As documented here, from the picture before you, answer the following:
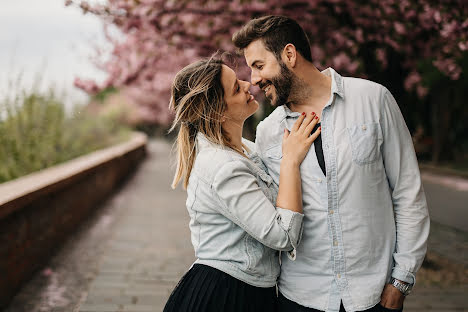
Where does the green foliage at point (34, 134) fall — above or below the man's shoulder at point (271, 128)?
below

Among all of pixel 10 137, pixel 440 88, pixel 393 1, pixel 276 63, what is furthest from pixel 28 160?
pixel 440 88

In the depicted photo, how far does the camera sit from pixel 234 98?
7.98ft

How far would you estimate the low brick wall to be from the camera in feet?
14.1

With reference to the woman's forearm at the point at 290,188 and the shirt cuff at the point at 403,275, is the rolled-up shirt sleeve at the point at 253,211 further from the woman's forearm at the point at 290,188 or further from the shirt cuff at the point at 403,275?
the shirt cuff at the point at 403,275

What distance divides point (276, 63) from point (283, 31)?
0.17 metres

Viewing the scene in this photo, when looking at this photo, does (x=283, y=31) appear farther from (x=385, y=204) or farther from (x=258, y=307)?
(x=258, y=307)

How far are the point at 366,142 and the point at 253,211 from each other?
2.01 ft

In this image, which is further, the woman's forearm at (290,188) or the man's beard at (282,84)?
the man's beard at (282,84)

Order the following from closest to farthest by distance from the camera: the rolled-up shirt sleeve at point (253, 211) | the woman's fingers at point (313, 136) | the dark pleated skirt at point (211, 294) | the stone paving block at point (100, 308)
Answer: the rolled-up shirt sleeve at point (253, 211), the dark pleated skirt at point (211, 294), the woman's fingers at point (313, 136), the stone paving block at point (100, 308)

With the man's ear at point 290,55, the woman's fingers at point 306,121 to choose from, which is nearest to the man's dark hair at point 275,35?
the man's ear at point 290,55

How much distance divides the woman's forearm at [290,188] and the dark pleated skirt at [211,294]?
42 cm

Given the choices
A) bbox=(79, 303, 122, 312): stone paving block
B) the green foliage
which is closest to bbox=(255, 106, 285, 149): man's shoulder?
bbox=(79, 303, 122, 312): stone paving block

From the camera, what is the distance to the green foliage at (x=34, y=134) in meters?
7.31

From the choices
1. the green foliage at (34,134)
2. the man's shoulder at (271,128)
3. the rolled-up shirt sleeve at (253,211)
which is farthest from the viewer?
the green foliage at (34,134)
